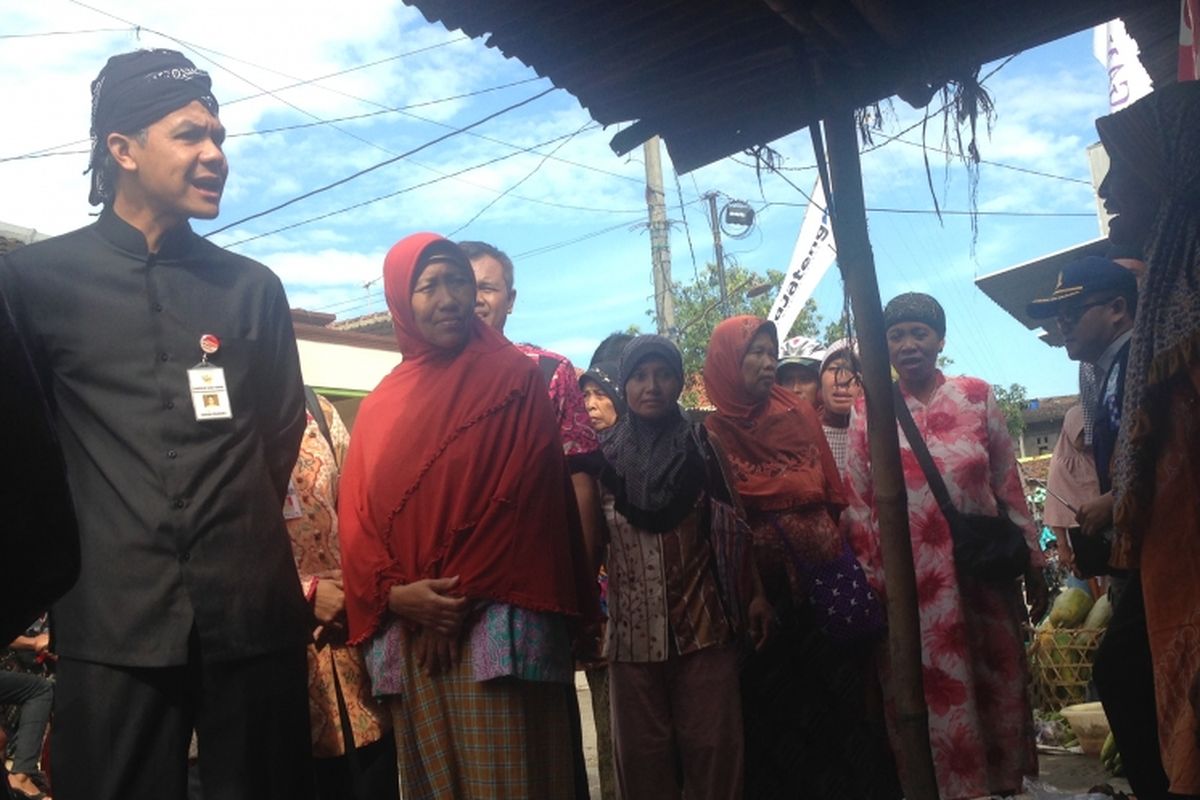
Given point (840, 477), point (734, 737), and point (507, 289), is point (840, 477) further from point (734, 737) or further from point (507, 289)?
point (507, 289)

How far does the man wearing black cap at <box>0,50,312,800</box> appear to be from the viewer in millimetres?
2201

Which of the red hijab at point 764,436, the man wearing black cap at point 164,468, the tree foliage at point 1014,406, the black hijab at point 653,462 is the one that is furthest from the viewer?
the tree foliage at point 1014,406

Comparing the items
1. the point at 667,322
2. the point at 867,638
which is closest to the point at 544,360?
the point at 867,638

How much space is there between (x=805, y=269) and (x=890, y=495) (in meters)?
9.33

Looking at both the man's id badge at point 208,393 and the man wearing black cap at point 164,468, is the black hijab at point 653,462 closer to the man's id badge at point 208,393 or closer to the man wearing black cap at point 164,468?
the man wearing black cap at point 164,468

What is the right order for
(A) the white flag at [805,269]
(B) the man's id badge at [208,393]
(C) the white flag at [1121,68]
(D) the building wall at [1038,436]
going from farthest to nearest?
(D) the building wall at [1038,436] → (A) the white flag at [805,269] → (C) the white flag at [1121,68] → (B) the man's id badge at [208,393]

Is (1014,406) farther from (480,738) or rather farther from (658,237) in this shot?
(480,738)

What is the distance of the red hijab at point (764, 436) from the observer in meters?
4.47

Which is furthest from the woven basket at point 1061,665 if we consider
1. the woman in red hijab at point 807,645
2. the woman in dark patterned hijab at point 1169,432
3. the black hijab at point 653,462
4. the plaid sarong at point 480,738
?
the plaid sarong at point 480,738

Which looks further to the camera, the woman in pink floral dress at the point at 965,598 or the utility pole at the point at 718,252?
the utility pole at the point at 718,252

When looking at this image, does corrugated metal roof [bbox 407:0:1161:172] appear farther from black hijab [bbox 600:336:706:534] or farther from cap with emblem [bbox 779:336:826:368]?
cap with emblem [bbox 779:336:826:368]

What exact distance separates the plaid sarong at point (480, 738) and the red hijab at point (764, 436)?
1.66 metres

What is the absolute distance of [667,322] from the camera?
53.0ft

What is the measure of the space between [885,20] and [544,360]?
177 cm
